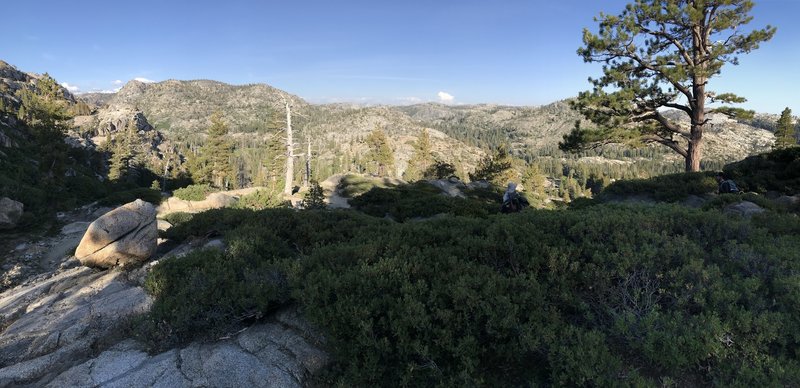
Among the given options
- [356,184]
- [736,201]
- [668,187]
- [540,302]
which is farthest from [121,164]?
[736,201]

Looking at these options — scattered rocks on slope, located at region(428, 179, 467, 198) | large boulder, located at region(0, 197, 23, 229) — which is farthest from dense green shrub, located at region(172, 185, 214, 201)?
scattered rocks on slope, located at region(428, 179, 467, 198)

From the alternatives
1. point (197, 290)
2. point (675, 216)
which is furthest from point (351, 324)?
point (675, 216)

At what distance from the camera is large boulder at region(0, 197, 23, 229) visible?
18.1 metres

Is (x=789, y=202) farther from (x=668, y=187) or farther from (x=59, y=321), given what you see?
(x=59, y=321)

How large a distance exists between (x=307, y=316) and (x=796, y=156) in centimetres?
2123

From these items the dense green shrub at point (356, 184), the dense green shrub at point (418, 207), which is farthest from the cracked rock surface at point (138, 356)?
the dense green shrub at point (356, 184)

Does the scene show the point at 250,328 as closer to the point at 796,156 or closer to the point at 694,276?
the point at 694,276

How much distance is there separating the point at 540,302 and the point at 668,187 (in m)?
15.7

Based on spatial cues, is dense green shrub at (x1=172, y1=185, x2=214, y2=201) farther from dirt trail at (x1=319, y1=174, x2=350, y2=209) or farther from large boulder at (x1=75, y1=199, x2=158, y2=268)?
large boulder at (x1=75, y1=199, x2=158, y2=268)

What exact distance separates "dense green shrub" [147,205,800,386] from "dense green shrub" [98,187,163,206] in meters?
27.4

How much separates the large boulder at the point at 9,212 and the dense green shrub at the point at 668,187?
29310 mm

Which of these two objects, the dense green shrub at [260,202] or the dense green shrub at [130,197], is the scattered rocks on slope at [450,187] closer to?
the dense green shrub at [260,202]

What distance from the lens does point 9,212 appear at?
1862 cm

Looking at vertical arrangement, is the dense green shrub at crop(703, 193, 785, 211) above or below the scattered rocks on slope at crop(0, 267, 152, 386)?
above
